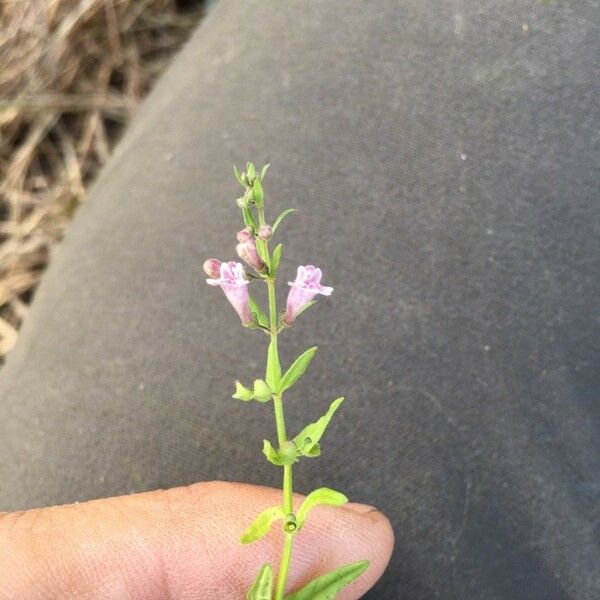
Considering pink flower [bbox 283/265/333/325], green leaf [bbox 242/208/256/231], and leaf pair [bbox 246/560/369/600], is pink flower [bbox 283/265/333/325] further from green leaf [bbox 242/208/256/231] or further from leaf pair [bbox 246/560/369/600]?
leaf pair [bbox 246/560/369/600]

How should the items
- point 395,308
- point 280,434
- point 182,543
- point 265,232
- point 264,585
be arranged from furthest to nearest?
point 395,308 → point 182,543 → point 264,585 → point 280,434 → point 265,232

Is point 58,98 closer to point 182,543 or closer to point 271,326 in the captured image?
point 182,543

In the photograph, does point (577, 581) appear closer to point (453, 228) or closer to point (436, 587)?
point (436, 587)

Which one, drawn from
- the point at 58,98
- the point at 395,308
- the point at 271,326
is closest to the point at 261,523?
the point at 271,326

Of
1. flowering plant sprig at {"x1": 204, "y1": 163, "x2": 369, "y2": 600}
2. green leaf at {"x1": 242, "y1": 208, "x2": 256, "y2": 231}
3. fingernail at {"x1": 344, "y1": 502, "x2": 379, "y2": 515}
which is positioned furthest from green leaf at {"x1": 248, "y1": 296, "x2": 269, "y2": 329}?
fingernail at {"x1": 344, "y1": 502, "x2": 379, "y2": 515}

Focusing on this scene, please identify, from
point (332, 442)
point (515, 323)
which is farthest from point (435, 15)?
point (332, 442)

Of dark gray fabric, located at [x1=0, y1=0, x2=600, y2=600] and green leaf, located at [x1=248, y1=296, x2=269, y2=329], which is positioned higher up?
green leaf, located at [x1=248, y1=296, x2=269, y2=329]
